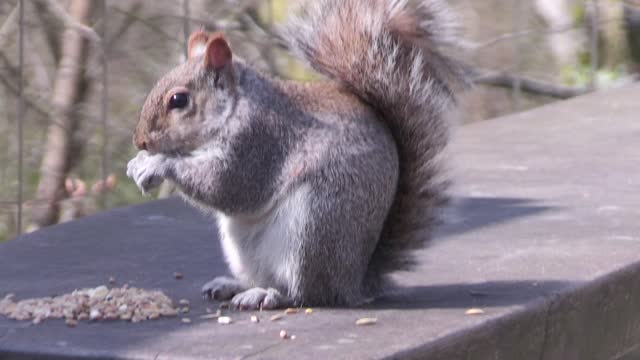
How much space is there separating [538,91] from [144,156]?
4592mm

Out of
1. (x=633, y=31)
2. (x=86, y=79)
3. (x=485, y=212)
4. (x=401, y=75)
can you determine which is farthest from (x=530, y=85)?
(x=401, y=75)

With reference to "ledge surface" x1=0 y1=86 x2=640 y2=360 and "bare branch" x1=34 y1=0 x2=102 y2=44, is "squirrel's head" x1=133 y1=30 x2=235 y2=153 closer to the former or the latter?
"ledge surface" x1=0 y1=86 x2=640 y2=360

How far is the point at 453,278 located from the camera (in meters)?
2.93

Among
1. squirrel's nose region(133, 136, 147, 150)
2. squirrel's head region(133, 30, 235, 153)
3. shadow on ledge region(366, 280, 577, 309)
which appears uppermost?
squirrel's head region(133, 30, 235, 153)

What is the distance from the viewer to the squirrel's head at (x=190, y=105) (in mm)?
2580

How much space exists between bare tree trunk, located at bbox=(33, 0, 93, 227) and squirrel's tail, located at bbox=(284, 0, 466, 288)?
243 cm

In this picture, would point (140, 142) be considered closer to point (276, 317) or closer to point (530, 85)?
point (276, 317)

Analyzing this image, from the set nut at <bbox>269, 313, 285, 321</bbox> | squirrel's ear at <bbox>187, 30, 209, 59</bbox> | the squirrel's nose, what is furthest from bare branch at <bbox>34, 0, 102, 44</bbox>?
nut at <bbox>269, 313, 285, 321</bbox>

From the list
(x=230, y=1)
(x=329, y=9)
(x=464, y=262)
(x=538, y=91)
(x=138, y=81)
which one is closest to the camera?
(x=329, y=9)

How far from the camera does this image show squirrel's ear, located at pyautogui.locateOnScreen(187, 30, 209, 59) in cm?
268

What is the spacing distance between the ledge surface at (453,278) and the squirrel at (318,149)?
3.2 inches

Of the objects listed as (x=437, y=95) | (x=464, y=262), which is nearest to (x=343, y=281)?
(x=437, y=95)

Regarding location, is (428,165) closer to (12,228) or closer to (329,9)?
(329,9)

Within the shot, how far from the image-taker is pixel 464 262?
3.09 m
